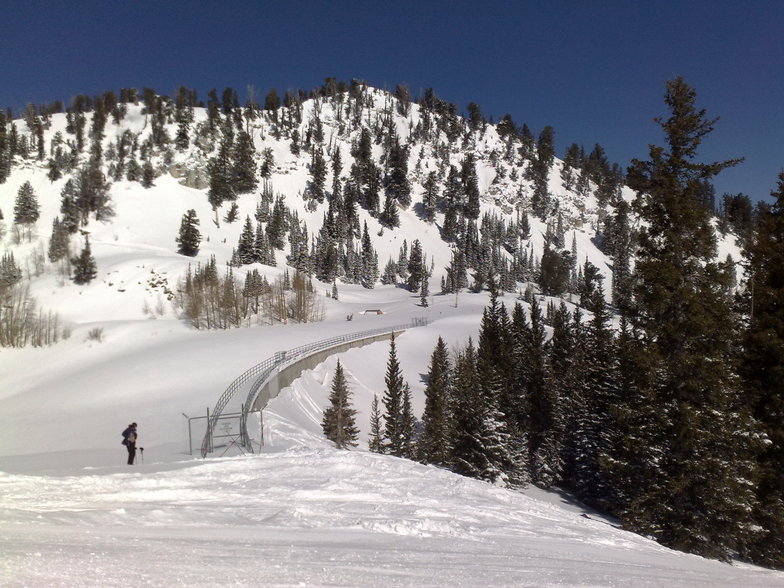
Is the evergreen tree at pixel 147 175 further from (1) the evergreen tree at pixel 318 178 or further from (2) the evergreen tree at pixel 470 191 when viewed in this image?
(2) the evergreen tree at pixel 470 191

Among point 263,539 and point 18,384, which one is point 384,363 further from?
point 263,539

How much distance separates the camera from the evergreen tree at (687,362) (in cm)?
1163

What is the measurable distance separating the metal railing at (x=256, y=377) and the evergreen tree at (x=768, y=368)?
1509cm

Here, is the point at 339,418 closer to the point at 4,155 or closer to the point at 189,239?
the point at 189,239

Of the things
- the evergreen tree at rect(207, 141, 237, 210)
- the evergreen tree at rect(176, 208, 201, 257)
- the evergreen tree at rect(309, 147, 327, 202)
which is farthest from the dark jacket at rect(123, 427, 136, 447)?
the evergreen tree at rect(309, 147, 327, 202)

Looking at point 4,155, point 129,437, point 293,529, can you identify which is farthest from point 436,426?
point 4,155

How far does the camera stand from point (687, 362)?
1191cm

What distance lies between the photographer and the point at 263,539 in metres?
6.18

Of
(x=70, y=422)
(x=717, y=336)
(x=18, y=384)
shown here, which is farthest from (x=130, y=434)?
(x=18, y=384)

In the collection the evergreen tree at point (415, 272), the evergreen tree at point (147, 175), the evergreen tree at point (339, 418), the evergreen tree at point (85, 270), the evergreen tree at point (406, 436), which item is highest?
the evergreen tree at point (147, 175)

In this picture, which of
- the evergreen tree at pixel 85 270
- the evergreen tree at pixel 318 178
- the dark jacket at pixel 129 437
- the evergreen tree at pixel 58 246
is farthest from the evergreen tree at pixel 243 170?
the dark jacket at pixel 129 437

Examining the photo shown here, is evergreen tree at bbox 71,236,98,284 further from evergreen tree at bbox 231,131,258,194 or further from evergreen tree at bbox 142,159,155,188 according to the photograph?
evergreen tree at bbox 231,131,258,194

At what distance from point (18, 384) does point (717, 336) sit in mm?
45817

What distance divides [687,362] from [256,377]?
23365 millimetres
